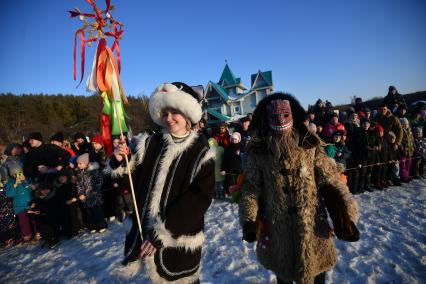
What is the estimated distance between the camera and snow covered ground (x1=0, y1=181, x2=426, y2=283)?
3.01 meters

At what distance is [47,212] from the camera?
4906mm

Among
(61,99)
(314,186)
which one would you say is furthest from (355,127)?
(61,99)

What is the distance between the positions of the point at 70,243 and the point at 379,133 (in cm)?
836

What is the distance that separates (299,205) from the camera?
1841mm

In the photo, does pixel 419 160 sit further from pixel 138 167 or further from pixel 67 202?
pixel 67 202

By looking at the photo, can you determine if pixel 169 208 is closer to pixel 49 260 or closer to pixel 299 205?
pixel 299 205

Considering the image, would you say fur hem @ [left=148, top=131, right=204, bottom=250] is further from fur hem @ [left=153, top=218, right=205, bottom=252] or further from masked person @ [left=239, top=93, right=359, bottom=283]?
masked person @ [left=239, top=93, right=359, bottom=283]

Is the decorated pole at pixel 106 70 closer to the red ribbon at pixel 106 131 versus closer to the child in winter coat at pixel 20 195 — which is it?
the red ribbon at pixel 106 131

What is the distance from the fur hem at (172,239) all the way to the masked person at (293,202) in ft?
1.46

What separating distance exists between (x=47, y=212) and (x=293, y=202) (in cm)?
541

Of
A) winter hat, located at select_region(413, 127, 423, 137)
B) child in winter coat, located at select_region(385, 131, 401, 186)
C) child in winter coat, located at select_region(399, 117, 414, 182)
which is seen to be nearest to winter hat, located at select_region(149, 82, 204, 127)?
child in winter coat, located at select_region(385, 131, 401, 186)

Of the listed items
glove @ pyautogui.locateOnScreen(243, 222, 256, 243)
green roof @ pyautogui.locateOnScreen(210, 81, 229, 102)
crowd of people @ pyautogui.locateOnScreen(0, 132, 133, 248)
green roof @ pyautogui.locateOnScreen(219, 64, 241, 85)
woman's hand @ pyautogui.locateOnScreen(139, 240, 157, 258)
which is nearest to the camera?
woman's hand @ pyautogui.locateOnScreen(139, 240, 157, 258)

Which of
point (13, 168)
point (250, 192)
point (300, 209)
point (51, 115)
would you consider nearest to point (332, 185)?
point (300, 209)

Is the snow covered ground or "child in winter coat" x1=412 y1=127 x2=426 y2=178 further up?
Answer: "child in winter coat" x1=412 y1=127 x2=426 y2=178
